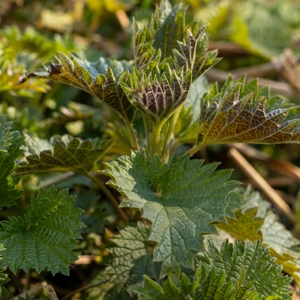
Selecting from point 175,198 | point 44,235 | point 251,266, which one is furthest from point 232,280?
point 44,235

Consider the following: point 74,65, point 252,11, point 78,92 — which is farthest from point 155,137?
point 252,11

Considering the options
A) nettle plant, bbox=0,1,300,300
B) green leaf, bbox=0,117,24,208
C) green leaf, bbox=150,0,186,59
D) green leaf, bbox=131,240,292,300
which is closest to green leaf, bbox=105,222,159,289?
nettle plant, bbox=0,1,300,300

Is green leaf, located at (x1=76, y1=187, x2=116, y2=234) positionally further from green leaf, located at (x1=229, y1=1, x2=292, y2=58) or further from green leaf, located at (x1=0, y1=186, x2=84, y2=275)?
green leaf, located at (x1=229, y1=1, x2=292, y2=58)

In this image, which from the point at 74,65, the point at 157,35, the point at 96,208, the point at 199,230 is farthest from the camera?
the point at 96,208

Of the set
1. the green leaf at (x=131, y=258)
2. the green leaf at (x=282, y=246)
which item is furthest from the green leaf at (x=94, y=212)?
the green leaf at (x=282, y=246)

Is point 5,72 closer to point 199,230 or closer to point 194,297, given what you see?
point 199,230

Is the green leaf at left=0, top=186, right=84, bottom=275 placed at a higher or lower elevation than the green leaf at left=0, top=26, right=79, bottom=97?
lower

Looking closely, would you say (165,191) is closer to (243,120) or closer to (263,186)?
(243,120)
